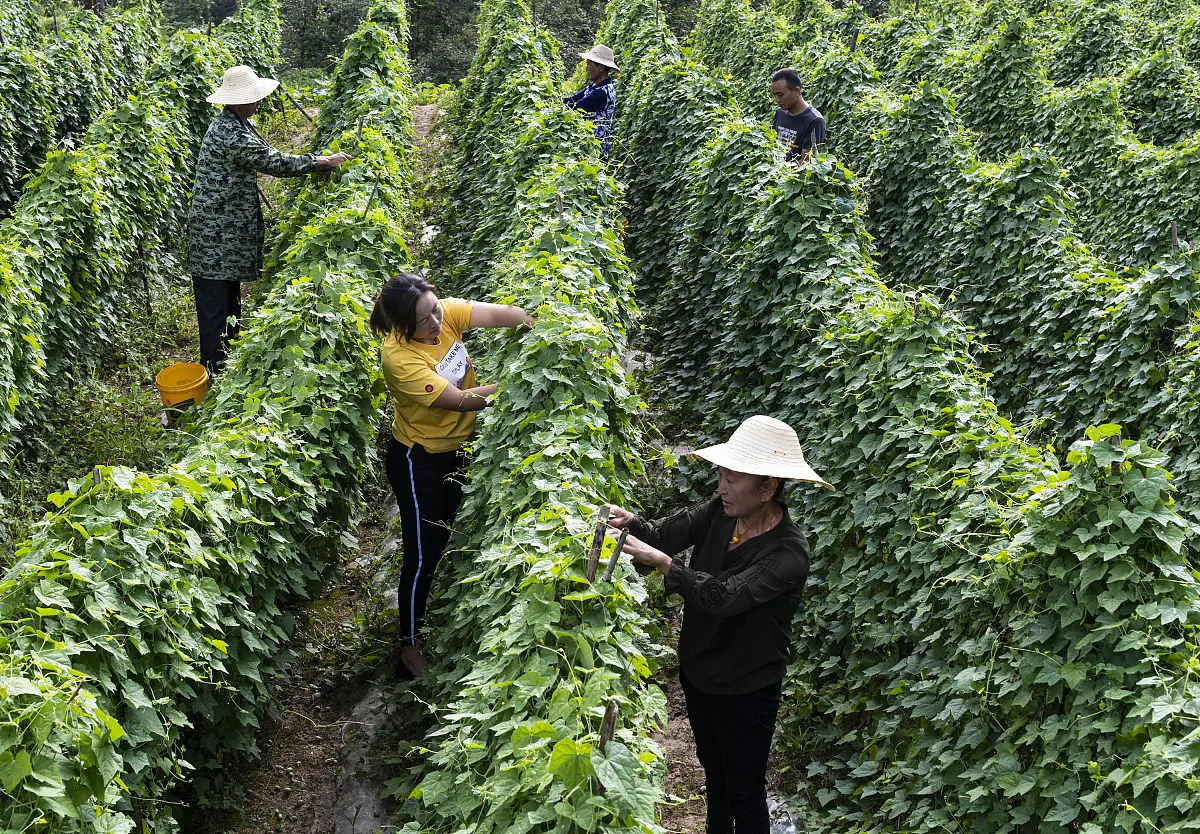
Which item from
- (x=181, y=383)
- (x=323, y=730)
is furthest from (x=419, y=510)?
(x=181, y=383)

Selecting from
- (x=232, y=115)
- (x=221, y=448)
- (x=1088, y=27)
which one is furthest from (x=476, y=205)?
(x=1088, y=27)

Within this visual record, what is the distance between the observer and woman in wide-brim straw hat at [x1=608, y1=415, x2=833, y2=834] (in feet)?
11.4

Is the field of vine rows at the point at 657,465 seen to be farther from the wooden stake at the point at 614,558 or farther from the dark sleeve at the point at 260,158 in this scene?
the dark sleeve at the point at 260,158

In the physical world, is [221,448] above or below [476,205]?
above

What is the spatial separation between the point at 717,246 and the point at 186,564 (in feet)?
16.6

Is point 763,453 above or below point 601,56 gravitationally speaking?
above

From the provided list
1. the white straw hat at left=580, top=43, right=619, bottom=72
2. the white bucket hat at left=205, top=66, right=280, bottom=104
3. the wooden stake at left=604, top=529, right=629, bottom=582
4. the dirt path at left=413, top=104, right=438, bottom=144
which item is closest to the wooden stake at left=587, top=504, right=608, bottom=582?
the wooden stake at left=604, top=529, right=629, bottom=582

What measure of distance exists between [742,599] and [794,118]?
6.43m

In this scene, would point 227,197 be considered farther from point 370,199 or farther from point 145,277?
point 145,277

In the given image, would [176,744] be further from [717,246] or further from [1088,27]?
[1088,27]

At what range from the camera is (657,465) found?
7.00 m

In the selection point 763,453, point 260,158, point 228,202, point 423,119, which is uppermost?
point 763,453

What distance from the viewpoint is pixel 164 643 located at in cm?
359

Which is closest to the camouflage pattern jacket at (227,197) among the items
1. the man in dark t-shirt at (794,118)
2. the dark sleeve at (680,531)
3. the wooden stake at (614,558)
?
the man in dark t-shirt at (794,118)
